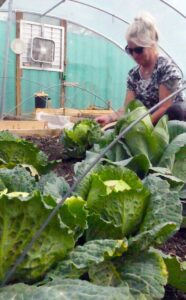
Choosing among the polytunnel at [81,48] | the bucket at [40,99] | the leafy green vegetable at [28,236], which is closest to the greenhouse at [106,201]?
the leafy green vegetable at [28,236]

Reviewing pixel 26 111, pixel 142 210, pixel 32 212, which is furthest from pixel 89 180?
pixel 26 111

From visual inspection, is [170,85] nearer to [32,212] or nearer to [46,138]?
[46,138]

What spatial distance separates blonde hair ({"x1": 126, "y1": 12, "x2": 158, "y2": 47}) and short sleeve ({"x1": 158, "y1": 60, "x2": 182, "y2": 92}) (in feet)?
0.50

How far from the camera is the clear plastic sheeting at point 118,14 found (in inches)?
294

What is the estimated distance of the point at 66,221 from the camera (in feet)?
4.00

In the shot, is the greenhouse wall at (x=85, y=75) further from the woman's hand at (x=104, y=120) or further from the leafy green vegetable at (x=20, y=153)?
the leafy green vegetable at (x=20, y=153)

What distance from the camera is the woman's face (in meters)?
2.87

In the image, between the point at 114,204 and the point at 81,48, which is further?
the point at 81,48

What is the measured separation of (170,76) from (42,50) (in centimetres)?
551

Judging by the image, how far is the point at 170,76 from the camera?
2.87 m

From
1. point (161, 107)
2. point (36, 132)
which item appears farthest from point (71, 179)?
point (36, 132)

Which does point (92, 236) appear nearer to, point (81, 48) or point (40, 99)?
point (40, 99)

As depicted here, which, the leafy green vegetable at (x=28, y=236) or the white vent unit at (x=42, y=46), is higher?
the white vent unit at (x=42, y=46)

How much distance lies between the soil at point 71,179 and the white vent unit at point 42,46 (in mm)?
4359
